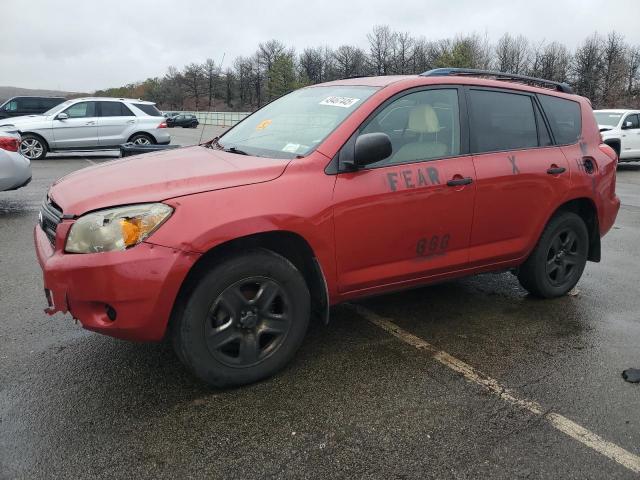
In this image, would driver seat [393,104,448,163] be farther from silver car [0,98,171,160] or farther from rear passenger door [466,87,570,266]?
silver car [0,98,171,160]

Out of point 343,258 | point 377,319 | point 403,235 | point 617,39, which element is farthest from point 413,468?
point 617,39

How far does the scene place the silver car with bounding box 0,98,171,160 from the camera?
563 inches

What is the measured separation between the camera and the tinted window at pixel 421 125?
3.50 m

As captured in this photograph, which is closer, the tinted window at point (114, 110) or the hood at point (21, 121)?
the hood at point (21, 121)

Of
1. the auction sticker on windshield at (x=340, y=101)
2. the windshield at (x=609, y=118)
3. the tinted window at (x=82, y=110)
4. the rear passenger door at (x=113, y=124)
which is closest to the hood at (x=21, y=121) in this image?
the tinted window at (x=82, y=110)

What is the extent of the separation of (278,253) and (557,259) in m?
2.57

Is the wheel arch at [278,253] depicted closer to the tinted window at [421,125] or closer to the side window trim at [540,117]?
the tinted window at [421,125]

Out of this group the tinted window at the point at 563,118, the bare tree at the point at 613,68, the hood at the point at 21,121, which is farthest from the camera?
the bare tree at the point at 613,68

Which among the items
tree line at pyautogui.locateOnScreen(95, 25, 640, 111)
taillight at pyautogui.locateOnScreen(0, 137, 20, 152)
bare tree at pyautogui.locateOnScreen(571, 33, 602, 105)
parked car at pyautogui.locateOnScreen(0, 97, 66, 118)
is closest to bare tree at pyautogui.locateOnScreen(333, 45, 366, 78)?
tree line at pyautogui.locateOnScreen(95, 25, 640, 111)

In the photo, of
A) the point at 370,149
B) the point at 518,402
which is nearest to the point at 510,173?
the point at 370,149

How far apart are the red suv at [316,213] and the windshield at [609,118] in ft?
44.8

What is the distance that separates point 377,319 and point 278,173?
60.9 inches

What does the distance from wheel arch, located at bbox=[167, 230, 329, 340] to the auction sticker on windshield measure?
102 cm

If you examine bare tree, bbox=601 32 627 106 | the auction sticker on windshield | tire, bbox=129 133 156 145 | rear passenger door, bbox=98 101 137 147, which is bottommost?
the auction sticker on windshield
